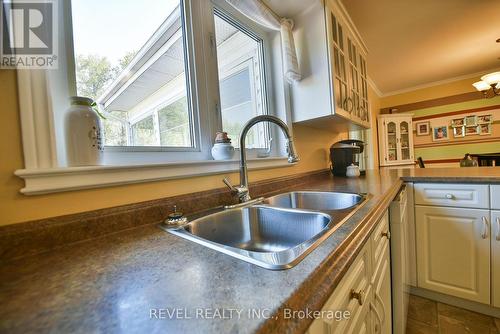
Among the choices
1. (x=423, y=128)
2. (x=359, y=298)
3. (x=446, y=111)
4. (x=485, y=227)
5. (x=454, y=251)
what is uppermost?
(x=446, y=111)

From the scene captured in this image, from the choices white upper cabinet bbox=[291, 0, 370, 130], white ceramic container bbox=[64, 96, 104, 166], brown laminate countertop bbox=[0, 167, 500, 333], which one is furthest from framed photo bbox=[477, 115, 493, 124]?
white ceramic container bbox=[64, 96, 104, 166]

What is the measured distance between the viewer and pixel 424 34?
2.25 meters

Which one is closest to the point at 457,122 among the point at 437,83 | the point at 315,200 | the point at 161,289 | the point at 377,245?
the point at 437,83

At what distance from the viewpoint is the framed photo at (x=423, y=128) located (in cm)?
400

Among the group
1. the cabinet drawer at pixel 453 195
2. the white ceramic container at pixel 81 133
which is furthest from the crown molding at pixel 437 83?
the white ceramic container at pixel 81 133

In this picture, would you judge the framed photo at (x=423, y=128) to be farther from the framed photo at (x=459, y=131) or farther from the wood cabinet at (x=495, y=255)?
the wood cabinet at (x=495, y=255)

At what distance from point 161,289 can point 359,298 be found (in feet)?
1.49

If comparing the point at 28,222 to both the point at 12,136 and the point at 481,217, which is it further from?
the point at 481,217

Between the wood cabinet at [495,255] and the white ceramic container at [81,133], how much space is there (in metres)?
→ 1.99

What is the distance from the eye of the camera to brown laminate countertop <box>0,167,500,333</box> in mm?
248

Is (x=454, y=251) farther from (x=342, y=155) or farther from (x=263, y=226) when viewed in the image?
(x=263, y=226)

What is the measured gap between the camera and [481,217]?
4.24ft

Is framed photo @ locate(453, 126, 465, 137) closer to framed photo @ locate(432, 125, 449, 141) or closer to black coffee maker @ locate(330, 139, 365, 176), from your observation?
framed photo @ locate(432, 125, 449, 141)

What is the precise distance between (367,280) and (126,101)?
1024mm
